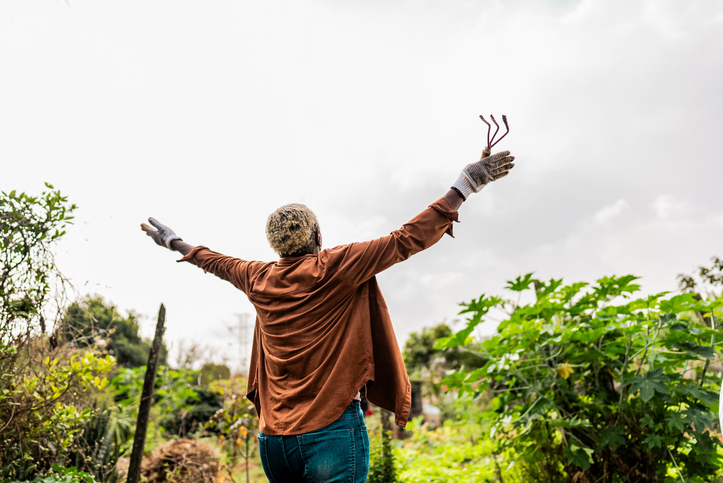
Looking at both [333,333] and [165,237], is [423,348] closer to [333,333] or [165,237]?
[165,237]

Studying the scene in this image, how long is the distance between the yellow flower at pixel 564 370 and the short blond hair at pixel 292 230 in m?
1.80

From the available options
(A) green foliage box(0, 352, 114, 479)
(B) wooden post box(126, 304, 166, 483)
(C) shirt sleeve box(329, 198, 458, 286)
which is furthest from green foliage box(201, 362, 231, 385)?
(C) shirt sleeve box(329, 198, 458, 286)

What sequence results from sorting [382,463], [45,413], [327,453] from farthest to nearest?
[382,463], [45,413], [327,453]

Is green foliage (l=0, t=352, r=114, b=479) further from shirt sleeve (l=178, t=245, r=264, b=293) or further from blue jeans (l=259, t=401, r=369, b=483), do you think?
blue jeans (l=259, t=401, r=369, b=483)

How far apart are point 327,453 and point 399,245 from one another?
70 centimetres

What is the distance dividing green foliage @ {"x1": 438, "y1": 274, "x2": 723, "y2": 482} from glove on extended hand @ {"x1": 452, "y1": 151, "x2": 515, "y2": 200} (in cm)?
132

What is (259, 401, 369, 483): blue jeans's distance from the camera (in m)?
1.40

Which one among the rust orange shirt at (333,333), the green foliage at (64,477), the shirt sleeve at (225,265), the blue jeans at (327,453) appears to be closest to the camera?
the blue jeans at (327,453)

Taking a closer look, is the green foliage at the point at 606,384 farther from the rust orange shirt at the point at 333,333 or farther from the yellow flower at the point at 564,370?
the rust orange shirt at the point at 333,333

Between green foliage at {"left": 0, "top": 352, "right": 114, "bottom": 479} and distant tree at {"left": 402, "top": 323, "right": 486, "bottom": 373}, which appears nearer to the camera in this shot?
green foliage at {"left": 0, "top": 352, "right": 114, "bottom": 479}

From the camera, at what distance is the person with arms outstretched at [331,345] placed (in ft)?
4.76

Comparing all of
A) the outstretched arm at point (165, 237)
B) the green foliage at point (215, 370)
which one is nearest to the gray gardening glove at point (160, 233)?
the outstretched arm at point (165, 237)

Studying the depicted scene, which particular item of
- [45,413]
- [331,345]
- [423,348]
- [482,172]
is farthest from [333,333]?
[423,348]

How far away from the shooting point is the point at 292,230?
5.75 ft
